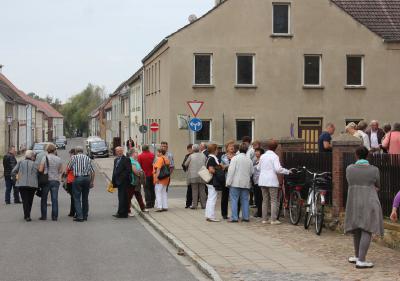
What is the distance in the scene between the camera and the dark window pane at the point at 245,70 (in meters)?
37.9

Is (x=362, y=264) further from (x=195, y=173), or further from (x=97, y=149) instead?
(x=97, y=149)

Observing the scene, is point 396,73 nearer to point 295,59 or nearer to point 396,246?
point 295,59

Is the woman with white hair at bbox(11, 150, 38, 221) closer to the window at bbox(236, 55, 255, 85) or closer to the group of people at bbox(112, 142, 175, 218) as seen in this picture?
the group of people at bbox(112, 142, 175, 218)

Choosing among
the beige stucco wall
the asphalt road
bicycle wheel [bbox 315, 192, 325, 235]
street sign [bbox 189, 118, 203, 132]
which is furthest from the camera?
the beige stucco wall

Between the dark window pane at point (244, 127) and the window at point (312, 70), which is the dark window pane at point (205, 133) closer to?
the dark window pane at point (244, 127)

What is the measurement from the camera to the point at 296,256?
35.9ft

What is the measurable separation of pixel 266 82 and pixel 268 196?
73.2ft

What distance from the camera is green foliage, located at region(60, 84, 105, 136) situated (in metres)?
188

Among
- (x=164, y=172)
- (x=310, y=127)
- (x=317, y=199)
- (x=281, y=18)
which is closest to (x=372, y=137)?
(x=317, y=199)

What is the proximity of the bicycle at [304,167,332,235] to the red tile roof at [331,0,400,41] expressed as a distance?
25.7 m

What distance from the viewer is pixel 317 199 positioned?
1351 cm

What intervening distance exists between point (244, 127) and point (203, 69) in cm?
376

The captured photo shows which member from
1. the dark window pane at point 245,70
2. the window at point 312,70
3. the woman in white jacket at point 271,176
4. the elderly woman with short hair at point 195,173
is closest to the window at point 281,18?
the window at point 312,70

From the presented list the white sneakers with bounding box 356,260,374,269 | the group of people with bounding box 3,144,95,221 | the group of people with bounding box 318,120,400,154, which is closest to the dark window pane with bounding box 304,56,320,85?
the group of people with bounding box 318,120,400,154
